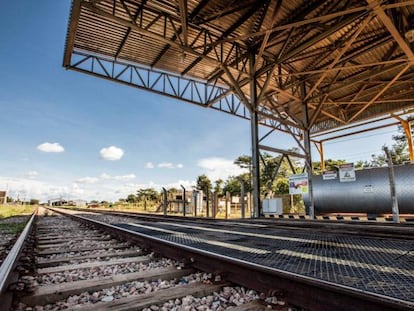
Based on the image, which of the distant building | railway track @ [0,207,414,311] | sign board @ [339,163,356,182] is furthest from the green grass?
the distant building

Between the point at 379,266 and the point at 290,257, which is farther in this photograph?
the point at 290,257

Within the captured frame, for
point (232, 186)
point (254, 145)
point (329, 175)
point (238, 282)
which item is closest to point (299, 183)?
point (329, 175)

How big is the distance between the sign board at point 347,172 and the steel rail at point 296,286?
28.8ft

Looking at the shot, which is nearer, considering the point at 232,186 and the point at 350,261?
the point at 350,261

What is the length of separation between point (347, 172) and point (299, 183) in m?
1.81

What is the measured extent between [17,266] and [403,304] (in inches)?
104

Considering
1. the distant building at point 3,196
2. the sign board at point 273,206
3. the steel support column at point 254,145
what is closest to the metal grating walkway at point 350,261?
the steel support column at point 254,145

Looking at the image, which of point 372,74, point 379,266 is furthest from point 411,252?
point 372,74

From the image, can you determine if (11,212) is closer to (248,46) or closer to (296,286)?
(248,46)

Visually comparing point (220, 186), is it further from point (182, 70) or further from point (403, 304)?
point (403, 304)

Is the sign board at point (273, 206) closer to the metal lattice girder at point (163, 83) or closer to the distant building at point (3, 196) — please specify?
the metal lattice girder at point (163, 83)

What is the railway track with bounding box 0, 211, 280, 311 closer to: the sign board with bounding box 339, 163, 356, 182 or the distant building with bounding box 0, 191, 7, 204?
the sign board with bounding box 339, 163, 356, 182

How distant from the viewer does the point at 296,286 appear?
4.44ft

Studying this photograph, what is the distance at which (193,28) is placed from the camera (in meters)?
8.55
